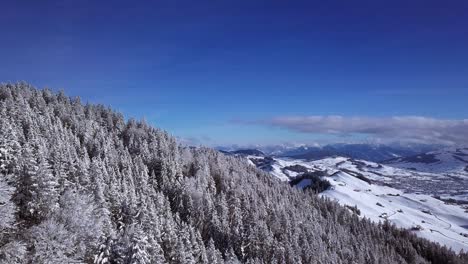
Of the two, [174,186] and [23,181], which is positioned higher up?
[23,181]

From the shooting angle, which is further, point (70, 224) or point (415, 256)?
point (415, 256)

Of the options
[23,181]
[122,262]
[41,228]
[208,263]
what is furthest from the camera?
[208,263]

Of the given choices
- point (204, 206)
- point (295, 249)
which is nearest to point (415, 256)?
point (295, 249)

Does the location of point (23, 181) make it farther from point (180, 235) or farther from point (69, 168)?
point (180, 235)

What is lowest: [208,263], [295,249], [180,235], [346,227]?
[346,227]

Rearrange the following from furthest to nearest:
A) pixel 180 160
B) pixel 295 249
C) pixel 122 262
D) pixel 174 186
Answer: pixel 180 160 < pixel 174 186 < pixel 295 249 < pixel 122 262

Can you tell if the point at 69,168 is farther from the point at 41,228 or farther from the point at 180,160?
the point at 180,160
